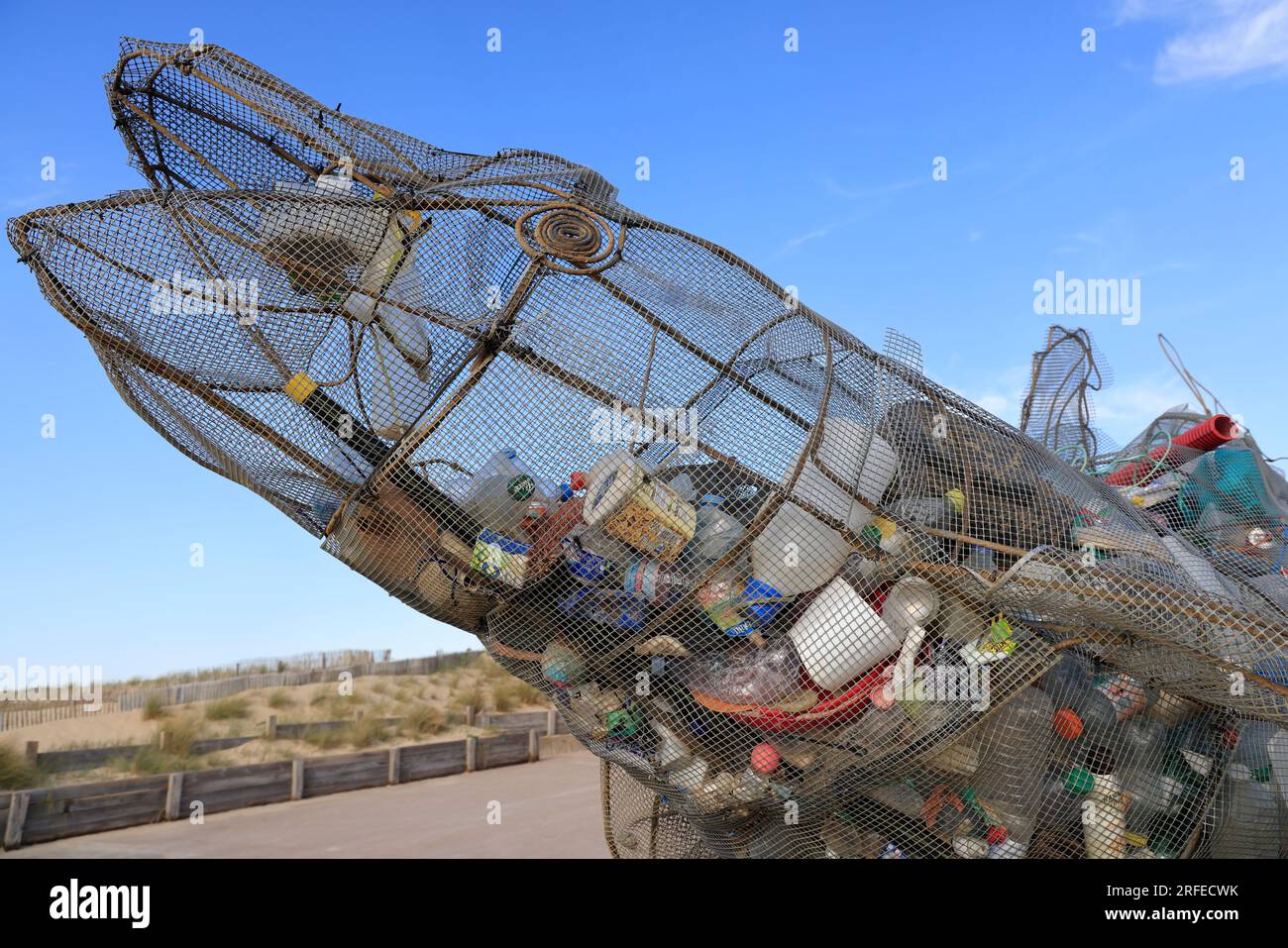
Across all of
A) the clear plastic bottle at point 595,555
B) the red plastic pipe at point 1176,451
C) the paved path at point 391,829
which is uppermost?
the red plastic pipe at point 1176,451

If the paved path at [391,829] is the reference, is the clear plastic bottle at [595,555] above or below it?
above

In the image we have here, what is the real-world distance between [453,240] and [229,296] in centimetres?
77

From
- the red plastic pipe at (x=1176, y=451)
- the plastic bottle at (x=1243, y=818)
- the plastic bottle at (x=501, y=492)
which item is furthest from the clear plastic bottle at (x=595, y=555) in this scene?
the red plastic pipe at (x=1176, y=451)

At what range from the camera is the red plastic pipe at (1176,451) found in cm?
491

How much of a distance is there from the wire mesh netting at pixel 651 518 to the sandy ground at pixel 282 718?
817 centimetres

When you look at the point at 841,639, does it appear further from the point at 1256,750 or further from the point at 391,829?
the point at 391,829

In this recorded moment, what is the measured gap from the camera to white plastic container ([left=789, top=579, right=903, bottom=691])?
3.13 metres

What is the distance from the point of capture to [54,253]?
320 centimetres

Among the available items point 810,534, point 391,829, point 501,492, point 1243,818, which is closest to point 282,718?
point 391,829

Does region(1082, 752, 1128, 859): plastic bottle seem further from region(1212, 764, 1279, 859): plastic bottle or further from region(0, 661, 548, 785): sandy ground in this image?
region(0, 661, 548, 785): sandy ground

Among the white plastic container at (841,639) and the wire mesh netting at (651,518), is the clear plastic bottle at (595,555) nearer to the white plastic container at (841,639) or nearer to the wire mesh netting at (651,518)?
the wire mesh netting at (651,518)

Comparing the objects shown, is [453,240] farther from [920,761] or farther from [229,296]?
[920,761]

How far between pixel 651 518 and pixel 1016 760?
1530 mm
